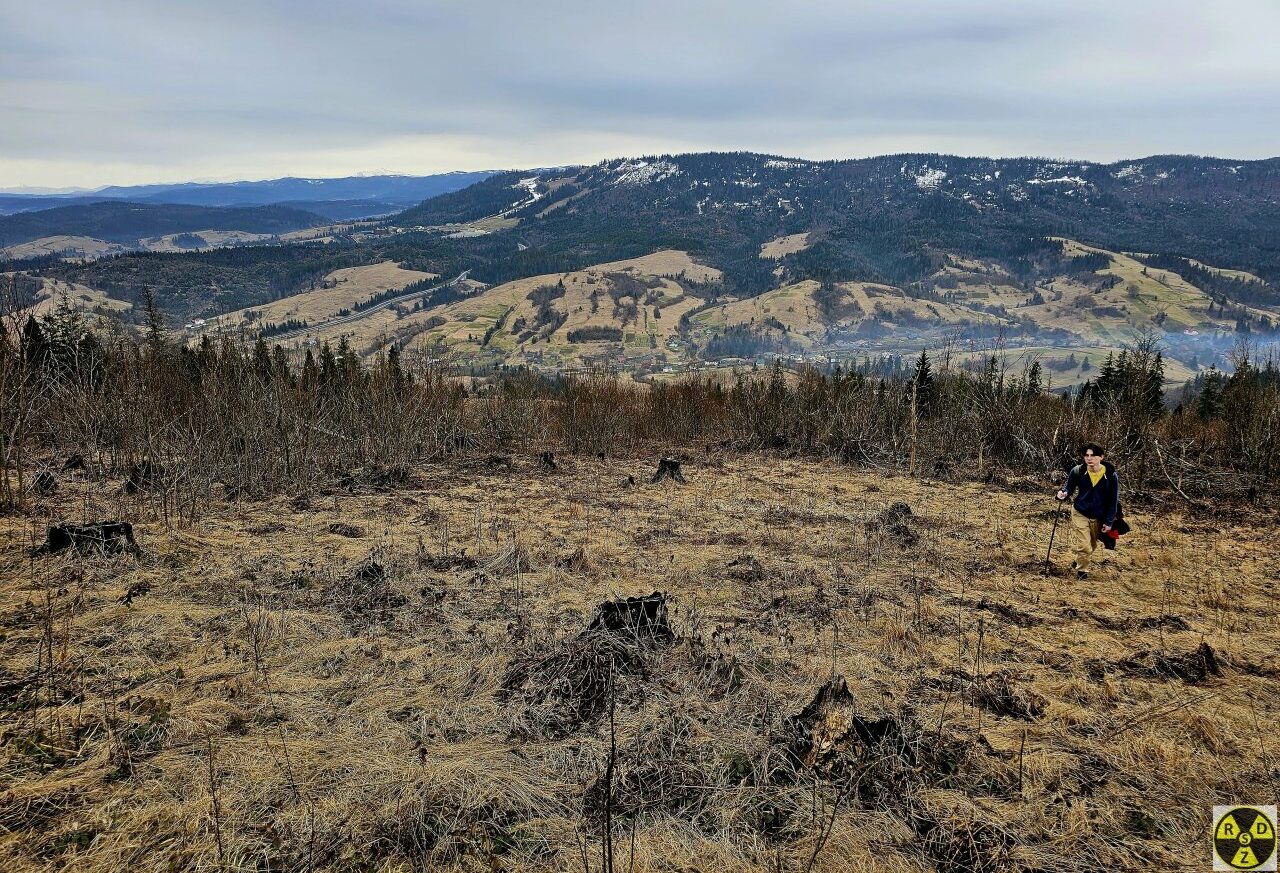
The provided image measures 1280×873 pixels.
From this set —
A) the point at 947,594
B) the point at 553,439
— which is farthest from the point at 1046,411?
the point at 553,439

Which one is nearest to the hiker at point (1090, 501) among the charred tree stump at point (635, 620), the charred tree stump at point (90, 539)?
the charred tree stump at point (635, 620)

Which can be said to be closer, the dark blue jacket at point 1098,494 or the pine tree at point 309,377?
the dark blue jacket at point 1098,494

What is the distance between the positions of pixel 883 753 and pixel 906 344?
145 metres

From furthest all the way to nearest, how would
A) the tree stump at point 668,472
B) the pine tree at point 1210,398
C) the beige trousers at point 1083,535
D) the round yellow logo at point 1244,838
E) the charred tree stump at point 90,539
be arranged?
the pine tree at point 1210,398 < the tree stump at point 668,472 < the beige trousers at point 1083,535 < the charred tree stump at point 90,539 < the round yellow logo at point 1244,838

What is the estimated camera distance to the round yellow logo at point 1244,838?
10.7 feet

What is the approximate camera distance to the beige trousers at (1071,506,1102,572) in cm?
829

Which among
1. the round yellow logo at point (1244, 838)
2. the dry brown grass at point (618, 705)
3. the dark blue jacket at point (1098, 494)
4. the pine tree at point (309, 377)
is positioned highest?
the pine tree at point (309, 377)

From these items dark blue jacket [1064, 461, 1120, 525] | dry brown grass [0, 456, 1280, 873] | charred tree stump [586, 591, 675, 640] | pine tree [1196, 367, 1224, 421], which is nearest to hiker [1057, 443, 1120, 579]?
dark blue jacket [1064, 461, 1120, 525]

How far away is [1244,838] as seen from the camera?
3389 mm

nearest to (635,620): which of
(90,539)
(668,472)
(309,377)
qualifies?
(90,539)

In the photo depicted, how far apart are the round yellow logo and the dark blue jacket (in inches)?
206

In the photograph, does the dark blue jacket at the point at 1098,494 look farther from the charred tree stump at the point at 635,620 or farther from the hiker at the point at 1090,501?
the charred tree stump at the point at 635,620

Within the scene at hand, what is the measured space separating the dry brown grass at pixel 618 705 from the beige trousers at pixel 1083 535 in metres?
0.35

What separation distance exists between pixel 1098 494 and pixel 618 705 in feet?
23.8
